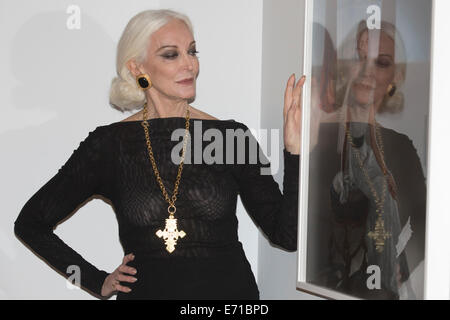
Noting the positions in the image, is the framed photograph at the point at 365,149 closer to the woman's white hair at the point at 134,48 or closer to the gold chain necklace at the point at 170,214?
the gold chain necklace at the point at 170,214

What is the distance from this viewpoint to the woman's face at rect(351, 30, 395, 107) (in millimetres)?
1390

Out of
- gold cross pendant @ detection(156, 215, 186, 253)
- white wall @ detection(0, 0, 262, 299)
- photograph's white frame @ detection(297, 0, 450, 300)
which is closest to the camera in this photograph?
photograph's white frame @ detection(297, 0, 450, 300)

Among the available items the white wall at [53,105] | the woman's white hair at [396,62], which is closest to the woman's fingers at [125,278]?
the white wall at [53,105]

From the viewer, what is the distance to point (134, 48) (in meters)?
1.97

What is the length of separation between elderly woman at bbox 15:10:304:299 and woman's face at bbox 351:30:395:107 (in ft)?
1.17

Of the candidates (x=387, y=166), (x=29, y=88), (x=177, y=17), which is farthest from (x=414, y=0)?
(x=29, y=88)

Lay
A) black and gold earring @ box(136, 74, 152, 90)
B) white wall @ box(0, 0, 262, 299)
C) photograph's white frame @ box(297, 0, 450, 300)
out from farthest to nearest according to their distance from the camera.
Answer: white wall @ box(0, 0, 262, 299), black and gold earring @ box(136, 74, 152, 90), photograph's white frame @ box(297, 0, 450, 300)

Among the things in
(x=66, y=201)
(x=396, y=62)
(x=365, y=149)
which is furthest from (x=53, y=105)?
(x=396, y=62)

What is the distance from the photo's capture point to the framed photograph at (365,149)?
51.1 inches

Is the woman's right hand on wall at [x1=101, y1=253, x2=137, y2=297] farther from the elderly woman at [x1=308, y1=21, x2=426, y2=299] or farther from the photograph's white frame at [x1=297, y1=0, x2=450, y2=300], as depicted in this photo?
the photograph's white frame at [x1=297, y1=0, x2=450, y2=300]

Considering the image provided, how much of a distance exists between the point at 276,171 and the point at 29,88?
2.99ft

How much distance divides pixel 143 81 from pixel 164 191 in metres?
0.35

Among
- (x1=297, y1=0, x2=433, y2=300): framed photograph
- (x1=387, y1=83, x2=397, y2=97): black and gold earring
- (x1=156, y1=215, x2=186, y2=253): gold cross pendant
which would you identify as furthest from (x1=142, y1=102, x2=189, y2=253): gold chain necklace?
(x1=387, y1=83, x2=397, y2=97): black and gold earring

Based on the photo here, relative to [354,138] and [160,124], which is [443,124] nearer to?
[354,138]
